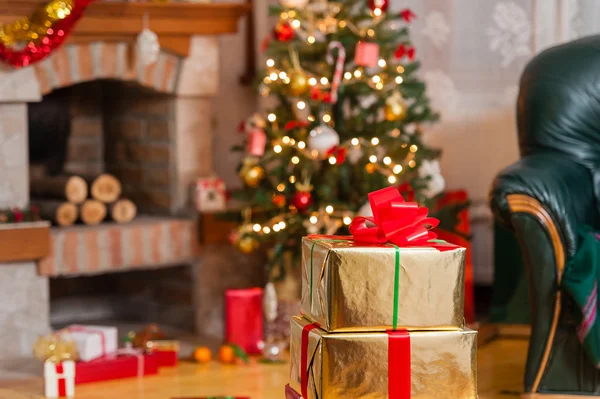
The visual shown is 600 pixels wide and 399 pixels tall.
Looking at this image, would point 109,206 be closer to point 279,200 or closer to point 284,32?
point 279,200

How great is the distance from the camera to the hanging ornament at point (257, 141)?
12.0 feet

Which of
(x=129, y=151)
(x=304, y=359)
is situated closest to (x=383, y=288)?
(x=304, y=359)

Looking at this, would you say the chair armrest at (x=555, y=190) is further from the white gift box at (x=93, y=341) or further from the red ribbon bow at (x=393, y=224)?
the white gift box at (x=93, y=341)

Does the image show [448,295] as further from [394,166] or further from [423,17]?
[423,17]

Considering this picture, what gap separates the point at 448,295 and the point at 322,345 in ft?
0.94

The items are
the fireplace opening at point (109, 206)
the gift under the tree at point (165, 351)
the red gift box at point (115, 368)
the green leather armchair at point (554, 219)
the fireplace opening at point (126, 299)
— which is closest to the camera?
the green leather armchair at point (554, 219)

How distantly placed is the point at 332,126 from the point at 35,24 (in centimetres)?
117

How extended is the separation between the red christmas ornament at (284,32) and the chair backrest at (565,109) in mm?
932

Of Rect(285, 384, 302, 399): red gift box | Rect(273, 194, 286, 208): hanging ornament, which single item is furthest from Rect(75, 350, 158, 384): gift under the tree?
Rect(285, 384, 302, 399): red gift box

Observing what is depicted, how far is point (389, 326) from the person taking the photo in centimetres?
202

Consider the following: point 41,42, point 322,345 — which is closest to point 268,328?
point 41,42

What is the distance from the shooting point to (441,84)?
13.8 feet

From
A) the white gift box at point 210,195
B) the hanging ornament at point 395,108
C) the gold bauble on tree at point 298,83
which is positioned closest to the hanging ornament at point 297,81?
the gold bauble on tree at point 298,83

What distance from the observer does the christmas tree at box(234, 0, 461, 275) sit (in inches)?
141
